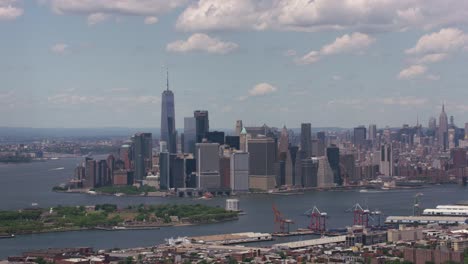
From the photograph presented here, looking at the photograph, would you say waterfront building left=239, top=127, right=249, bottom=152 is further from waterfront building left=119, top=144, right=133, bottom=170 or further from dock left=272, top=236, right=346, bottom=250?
dock left=272, top=236, right=346, bottom=250

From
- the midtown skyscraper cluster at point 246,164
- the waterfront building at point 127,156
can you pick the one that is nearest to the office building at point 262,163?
the midtown skyscraper cluster at point 246,164

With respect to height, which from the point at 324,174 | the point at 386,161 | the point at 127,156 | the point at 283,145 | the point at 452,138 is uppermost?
the point at 452,138

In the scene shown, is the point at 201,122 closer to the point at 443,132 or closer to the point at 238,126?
the point at 238,126

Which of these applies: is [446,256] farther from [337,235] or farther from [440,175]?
[440,175]

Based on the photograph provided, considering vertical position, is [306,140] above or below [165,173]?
above

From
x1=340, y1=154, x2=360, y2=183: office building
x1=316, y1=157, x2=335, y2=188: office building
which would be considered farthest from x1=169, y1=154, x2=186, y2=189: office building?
x1=340, y1=154, x2=360, y2=183: office building

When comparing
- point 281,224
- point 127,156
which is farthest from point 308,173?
point 281,224
